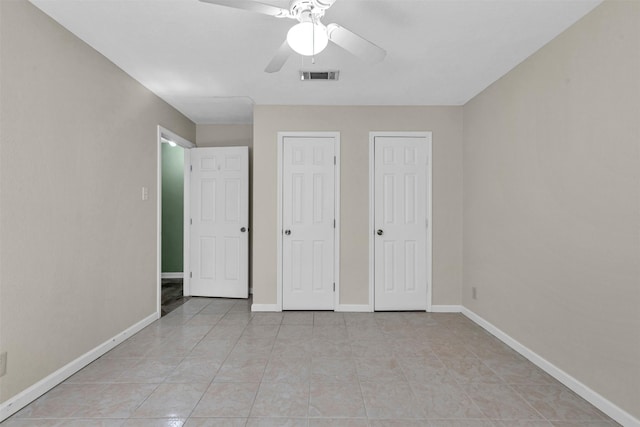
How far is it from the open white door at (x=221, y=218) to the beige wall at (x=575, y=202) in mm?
3064

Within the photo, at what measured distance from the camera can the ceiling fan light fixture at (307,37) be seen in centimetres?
165

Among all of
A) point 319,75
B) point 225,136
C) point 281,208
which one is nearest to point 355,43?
point 319,75

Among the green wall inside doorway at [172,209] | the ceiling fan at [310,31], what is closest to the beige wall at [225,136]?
the green wall inside doorway at [172,209]

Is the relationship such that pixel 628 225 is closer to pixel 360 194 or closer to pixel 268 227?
pixel 360 194

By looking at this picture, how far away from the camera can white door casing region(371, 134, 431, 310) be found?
158 inches

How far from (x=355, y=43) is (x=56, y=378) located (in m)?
2.89

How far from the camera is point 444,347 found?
2.95 metres

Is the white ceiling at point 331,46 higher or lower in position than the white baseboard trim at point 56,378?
higher

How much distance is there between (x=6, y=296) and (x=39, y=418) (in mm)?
725

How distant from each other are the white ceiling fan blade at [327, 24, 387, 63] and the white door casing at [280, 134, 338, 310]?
2092mm

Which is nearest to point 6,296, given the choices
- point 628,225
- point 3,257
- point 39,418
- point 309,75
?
point 3,257

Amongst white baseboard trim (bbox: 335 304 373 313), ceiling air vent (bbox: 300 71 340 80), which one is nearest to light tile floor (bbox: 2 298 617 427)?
white baseboard trim (bbox: 335 304 373 313)

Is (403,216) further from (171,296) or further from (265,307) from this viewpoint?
(171,296)

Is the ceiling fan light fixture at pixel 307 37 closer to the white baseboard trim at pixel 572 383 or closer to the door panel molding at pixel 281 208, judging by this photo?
the door panel molding at pixel 281 208
